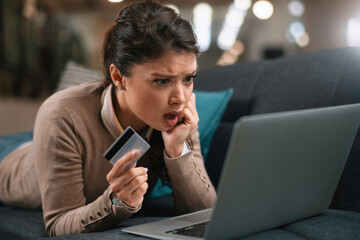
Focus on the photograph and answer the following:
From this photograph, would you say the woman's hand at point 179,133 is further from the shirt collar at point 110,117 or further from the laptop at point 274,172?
the laptop at point 274,172

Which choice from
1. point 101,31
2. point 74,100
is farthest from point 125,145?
point 101,31

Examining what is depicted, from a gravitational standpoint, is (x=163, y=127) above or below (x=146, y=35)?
below

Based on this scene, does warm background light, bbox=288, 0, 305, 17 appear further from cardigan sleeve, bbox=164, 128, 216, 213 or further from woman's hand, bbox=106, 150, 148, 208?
woman's hand, bbox=106, 150, 148, 208

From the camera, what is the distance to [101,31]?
581cm

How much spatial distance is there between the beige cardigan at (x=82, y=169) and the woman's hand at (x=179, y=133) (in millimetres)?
29

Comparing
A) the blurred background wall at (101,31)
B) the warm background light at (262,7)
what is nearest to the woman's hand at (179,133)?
the blurred background wall at (101,31)

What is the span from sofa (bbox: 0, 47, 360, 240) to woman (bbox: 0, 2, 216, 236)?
0.29 feet

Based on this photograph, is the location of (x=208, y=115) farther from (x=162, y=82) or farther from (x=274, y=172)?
(x=274, y=172)

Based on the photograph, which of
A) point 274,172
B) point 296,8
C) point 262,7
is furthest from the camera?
point 296,8

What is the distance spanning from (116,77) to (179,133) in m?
0.24

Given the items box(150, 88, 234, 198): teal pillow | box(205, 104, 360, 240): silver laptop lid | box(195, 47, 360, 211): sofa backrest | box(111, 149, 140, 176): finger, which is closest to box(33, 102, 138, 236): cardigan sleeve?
box(111, 149, 140, 176): finger

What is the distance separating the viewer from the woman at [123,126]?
3.30 ft

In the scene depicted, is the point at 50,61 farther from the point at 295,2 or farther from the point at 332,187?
the point at 332,187

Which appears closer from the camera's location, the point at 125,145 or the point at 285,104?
the point at 125,145
